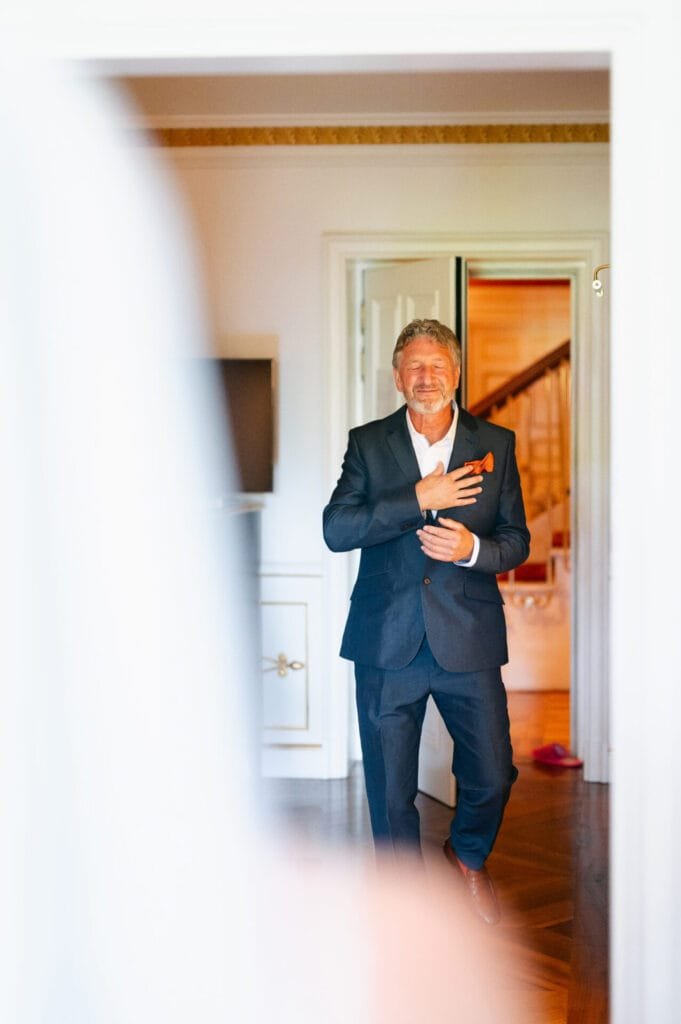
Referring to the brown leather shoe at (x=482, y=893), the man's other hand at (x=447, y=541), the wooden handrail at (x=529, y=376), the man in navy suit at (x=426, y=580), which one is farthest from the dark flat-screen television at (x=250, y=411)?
the wooden handrail at (x=529, y=376)

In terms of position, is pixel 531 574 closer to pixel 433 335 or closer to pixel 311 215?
pixel 311 215

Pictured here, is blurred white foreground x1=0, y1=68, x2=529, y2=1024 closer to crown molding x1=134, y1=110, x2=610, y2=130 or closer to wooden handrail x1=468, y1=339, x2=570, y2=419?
crown molding x1=134, y1=110, x2=610, y2=130

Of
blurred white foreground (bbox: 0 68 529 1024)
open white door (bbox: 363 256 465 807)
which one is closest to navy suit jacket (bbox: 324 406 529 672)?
blurred white foreground (bbox: 0 68 529 1024)

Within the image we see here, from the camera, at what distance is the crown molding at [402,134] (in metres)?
4.74

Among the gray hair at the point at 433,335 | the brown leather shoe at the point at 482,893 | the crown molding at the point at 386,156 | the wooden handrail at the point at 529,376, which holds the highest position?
the crown molding at the point at 386,156

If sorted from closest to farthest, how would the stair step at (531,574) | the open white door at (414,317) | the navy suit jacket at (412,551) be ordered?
1. the navy suit jacket at (412,551)
2. the open white door at (414,317)
3. the stair step at (531,574)

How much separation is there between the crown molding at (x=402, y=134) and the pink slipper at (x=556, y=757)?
2631mm

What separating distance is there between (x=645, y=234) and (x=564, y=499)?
16.5 feet

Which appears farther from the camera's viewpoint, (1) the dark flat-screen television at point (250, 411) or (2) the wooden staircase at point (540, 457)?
(2) the wooden staircase at point (540, 457)

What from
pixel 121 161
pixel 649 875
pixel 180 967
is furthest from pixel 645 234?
pixel 121 161

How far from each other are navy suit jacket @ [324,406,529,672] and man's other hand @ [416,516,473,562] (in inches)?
2.0

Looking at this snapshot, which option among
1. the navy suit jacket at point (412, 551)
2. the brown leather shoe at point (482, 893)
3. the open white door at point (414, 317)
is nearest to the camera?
the navy suit jacket at point (412, 551)

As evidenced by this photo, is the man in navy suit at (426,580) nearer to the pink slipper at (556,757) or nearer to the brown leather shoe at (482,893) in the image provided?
the brown leather shoe at (482,893)

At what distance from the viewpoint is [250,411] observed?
4.77 m
